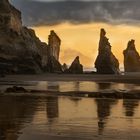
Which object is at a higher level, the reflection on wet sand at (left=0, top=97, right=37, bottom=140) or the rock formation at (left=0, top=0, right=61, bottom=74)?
the rock formation at (left=0, top=0, right=61, bottom=74)

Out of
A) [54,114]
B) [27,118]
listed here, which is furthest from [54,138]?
[54,114]

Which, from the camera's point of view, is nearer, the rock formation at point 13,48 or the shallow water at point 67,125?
the shallow water at point 67,125

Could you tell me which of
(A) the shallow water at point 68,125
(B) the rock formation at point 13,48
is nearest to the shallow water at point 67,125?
(A) the shallow water at point 68,125

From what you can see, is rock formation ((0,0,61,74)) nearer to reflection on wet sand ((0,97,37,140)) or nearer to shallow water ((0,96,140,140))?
reflection on wet sand ((0,97,37,140))

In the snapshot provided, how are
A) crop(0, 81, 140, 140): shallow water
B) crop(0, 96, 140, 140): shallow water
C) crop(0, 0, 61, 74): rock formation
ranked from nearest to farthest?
crop(0, 81, 140, 140): shallow water, crop(0, 96, 140, 140): shallow water, crop(0, 0, 61, 74): rock formation

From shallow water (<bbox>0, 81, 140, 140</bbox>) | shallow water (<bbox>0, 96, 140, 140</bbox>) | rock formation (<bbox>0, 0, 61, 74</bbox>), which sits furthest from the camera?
rock formation (<bbox>0, 0, 61, 74</bbox>)

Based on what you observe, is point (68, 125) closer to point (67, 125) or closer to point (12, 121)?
point (67, 125)

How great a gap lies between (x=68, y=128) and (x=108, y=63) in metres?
179

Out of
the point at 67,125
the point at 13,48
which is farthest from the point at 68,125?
the point at 13,48

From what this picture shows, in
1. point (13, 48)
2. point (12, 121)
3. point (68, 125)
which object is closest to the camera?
point (68, 125)

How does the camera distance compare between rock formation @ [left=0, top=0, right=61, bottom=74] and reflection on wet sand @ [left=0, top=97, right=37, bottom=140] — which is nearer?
reflection on wet sand @ [left=0, top=97, right=37, bottom=140]

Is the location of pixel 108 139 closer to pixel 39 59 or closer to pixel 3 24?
pixel 3 24

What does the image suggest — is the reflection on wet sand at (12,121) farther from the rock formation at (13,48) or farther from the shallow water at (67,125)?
the rock formation at (13,48)

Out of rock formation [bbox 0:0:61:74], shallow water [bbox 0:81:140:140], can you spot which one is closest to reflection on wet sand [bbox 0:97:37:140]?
shallow water [bbox 0:81:140:140]
